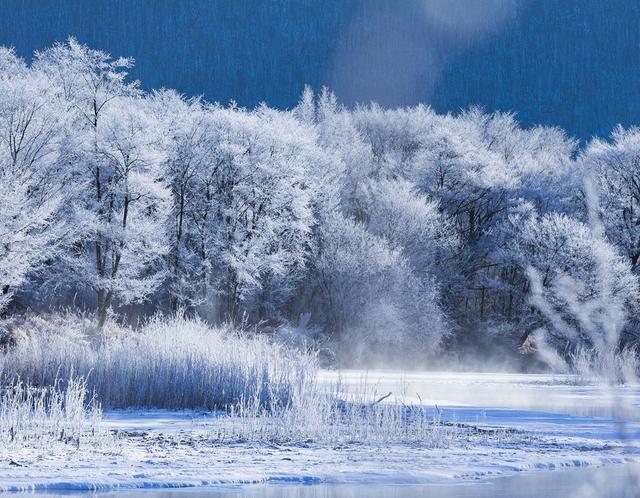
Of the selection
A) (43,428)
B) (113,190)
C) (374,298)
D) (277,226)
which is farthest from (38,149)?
(43,428)

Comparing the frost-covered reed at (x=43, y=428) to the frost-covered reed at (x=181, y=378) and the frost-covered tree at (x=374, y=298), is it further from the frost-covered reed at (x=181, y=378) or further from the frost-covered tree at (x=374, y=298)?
the frost-covered tree at (x=374, y=298)

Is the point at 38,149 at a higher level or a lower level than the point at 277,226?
higher

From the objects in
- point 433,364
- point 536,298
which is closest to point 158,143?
point 433,364

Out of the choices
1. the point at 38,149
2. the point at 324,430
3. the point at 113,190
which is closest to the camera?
the point at 324,430

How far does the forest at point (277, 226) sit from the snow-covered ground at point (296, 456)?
753 inches

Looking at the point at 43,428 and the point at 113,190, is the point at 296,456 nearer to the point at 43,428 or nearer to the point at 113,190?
the point at 43,428

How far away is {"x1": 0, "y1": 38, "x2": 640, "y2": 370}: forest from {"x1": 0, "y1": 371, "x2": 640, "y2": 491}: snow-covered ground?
62.7 ft

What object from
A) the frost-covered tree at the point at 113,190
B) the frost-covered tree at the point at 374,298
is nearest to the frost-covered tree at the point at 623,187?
the frost-covered tree at the point at 374,298

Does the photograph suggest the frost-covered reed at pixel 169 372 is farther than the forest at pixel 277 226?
No

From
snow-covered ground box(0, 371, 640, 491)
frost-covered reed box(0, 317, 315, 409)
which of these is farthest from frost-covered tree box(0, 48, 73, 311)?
snow-covered ground box(0, 371, 640, 491)

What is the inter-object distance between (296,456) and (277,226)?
3589cm

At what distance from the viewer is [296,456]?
13.1 m

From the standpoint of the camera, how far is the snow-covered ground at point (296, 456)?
11.3m

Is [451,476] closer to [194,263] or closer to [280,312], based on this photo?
[194,263]
